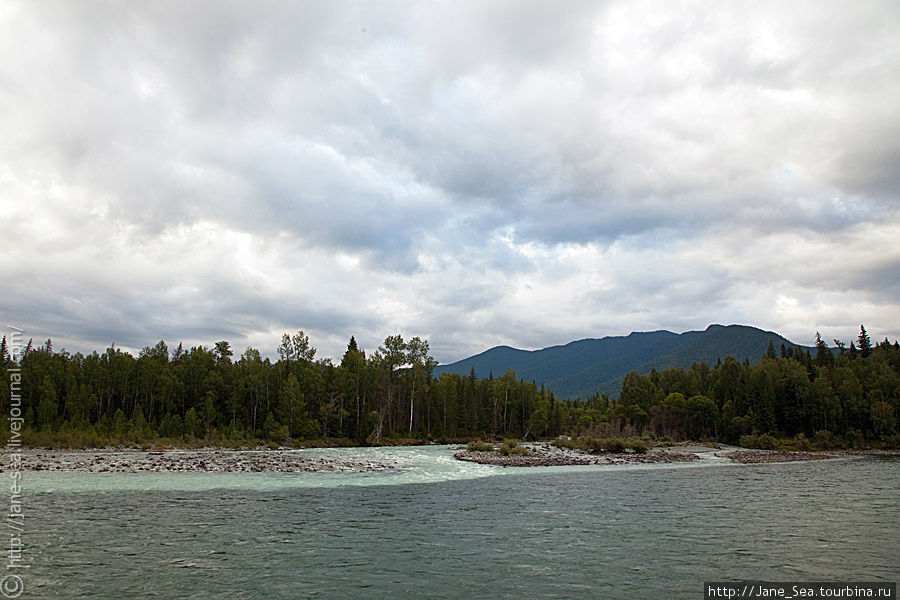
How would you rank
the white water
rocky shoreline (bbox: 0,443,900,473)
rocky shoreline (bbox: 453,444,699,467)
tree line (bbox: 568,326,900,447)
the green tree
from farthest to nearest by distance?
the green tree < tree line (bbox: 568,326,900,447) < rocky shoreline (bbox: 453,444,699,467) < rocky shoreline (bbox: 0,443,900,473) < the white water

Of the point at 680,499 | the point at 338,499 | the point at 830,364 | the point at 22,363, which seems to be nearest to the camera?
the point at 338,499

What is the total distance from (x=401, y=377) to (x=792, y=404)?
262 feet

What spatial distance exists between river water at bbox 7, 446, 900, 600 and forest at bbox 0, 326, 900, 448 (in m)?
48.2

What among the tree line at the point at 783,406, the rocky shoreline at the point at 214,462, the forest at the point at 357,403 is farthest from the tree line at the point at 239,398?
the tree line at the point at 783,406

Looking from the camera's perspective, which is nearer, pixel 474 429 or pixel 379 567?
pixel 379 567

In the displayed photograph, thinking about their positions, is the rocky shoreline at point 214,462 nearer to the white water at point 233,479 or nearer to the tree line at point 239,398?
the white water at point 233,479

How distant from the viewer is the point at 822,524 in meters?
22.8

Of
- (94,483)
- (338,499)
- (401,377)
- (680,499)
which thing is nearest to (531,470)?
(680,499)

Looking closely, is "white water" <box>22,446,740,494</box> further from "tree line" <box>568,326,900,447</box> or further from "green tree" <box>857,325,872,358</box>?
"green tree" <box>857,325,872,358</box>

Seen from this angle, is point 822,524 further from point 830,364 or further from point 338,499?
point 830,364

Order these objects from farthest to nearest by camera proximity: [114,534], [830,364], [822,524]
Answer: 1. [830,364]
2. [822,524]
3. [114,534]

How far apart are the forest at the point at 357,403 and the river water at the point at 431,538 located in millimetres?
48169

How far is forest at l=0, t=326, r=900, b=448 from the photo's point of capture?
78.6 metres

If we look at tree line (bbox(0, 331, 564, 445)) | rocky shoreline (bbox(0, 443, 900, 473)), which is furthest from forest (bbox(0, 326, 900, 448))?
rocky shoreline (bbox(0, 443, 900, 473))
